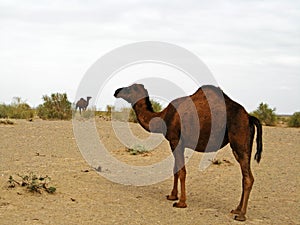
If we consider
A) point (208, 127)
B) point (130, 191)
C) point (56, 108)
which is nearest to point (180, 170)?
point (208, 127)

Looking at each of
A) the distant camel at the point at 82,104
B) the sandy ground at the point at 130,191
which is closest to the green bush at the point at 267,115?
the distant camel at the point at 82,104

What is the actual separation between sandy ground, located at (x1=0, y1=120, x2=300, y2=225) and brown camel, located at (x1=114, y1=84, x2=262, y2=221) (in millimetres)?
692

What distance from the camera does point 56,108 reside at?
28891mm

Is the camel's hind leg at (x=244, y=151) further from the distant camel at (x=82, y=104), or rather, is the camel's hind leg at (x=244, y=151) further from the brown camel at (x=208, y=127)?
the distant camel at (x=82, y=104)

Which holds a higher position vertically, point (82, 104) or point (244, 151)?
point (82, 104)

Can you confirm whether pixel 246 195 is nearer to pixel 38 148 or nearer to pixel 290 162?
pixel 290 162

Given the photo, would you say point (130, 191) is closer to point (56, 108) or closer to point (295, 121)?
point (56, 108)

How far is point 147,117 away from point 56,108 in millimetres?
19710

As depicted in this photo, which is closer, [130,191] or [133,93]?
[133,93]

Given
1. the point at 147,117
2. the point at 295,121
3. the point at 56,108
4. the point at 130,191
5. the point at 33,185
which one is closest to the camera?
the point at 33,185

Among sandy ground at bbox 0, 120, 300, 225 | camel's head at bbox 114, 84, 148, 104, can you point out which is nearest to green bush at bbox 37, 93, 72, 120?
sandy ground at bbox 0, 120, 300, 225

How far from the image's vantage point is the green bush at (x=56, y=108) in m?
28.5

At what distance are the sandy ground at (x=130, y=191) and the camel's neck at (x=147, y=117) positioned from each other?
1482 mm

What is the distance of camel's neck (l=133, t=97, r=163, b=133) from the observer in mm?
9883
